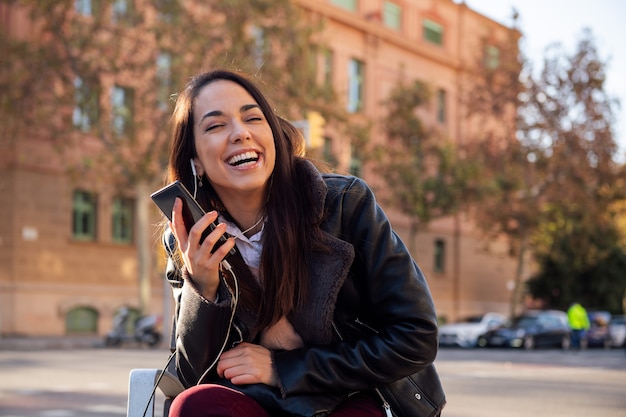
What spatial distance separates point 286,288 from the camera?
2.94m

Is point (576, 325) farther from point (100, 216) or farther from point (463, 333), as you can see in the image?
point (100, 216)

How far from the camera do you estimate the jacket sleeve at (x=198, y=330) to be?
9.57 feet

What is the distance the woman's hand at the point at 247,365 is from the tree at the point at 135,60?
920 inches

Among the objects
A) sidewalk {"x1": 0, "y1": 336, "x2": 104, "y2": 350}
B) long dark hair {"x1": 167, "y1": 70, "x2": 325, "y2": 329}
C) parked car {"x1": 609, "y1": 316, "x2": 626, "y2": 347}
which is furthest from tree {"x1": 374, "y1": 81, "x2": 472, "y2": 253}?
long dark hair {"x1": 167, "y1": 70, "x2": 325, "y2": 329}

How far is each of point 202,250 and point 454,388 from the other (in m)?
11.3

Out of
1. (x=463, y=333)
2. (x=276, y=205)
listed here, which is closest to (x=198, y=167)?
(x=276, y=205)

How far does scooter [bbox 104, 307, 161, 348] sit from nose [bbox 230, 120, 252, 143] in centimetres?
2396

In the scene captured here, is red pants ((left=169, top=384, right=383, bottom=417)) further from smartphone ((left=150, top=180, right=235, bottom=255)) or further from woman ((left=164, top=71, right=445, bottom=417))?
smartphone ((left=150, top=180, right=235, bottom=255))

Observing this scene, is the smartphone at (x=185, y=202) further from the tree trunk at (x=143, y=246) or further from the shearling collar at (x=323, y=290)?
the tree trunk at (x=143, y=246)

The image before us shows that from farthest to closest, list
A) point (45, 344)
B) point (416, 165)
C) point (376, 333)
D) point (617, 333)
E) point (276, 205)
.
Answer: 1. point (617, 333)
2. point (416, 165)
3. point (45, 344)
4. point (276, 205)
5. point (376, 333)

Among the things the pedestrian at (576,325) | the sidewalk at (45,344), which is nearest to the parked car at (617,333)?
the pedestrian at (576,325)

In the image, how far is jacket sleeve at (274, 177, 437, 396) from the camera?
288 centimetres

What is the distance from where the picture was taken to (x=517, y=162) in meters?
39.5

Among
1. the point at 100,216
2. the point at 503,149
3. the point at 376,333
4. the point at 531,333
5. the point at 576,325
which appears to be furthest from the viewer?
the point at 503,149
